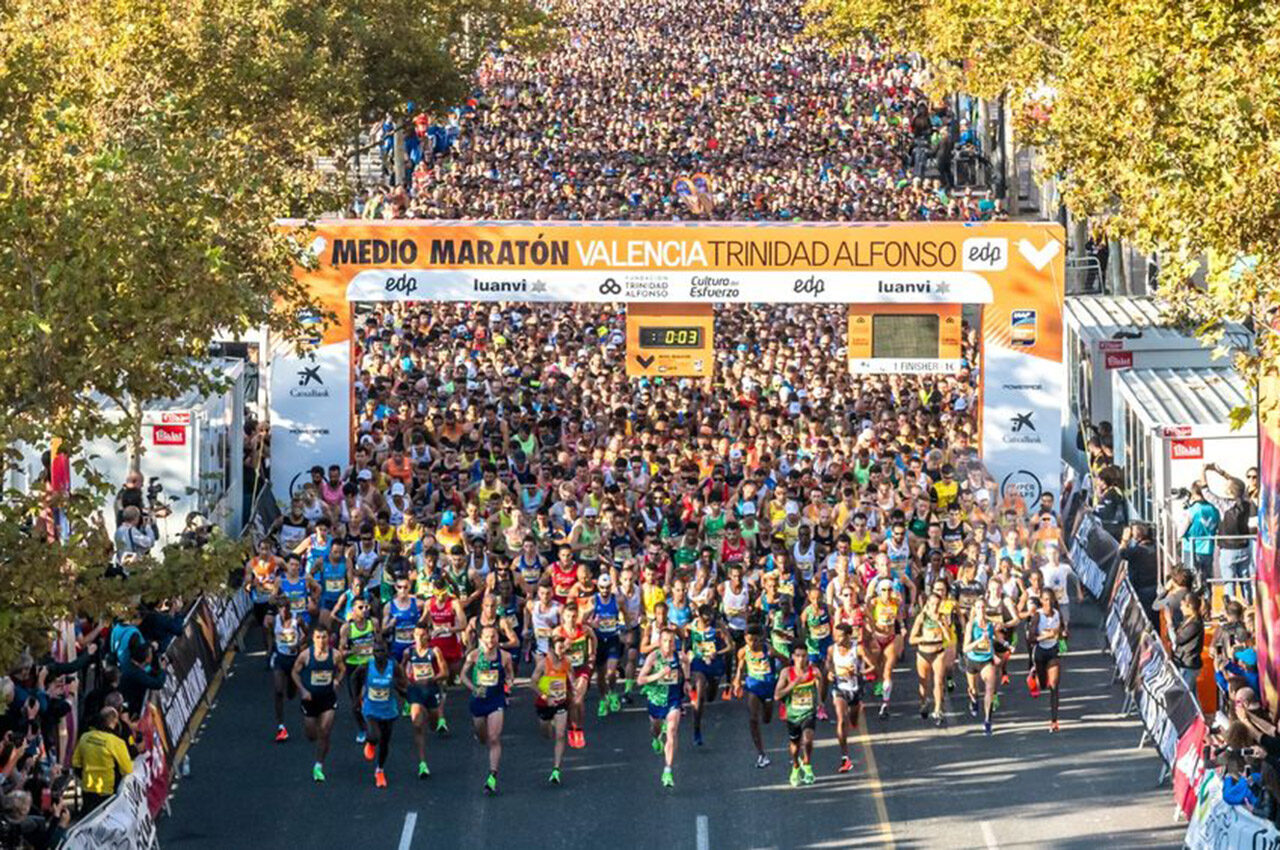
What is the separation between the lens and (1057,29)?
3659cm

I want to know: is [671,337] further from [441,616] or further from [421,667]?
[421,667]

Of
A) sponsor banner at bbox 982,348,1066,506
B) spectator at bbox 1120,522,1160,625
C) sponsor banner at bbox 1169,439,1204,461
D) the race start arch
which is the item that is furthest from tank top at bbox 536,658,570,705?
sponsor banner at bbox 982,348,1066,506

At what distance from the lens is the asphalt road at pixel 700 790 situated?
2073cm

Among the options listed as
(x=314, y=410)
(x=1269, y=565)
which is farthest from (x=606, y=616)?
(x=314, y=410)

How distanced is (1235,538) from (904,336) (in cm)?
650

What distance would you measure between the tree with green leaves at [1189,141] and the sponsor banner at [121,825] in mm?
8984

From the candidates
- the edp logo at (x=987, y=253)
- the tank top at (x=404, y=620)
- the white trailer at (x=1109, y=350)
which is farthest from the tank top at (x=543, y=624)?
the white trailer at (x=1109, y=350)

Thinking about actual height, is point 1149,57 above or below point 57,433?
above

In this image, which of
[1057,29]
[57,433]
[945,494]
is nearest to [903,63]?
[1057,29]

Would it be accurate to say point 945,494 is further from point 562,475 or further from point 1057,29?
point 1057,29

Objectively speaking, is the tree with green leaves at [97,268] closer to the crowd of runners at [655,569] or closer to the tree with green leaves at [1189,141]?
the crowd of runners at [655,569]

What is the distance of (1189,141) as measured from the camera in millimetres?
19906

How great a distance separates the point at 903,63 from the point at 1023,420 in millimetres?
42183

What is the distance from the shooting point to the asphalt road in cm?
2073
